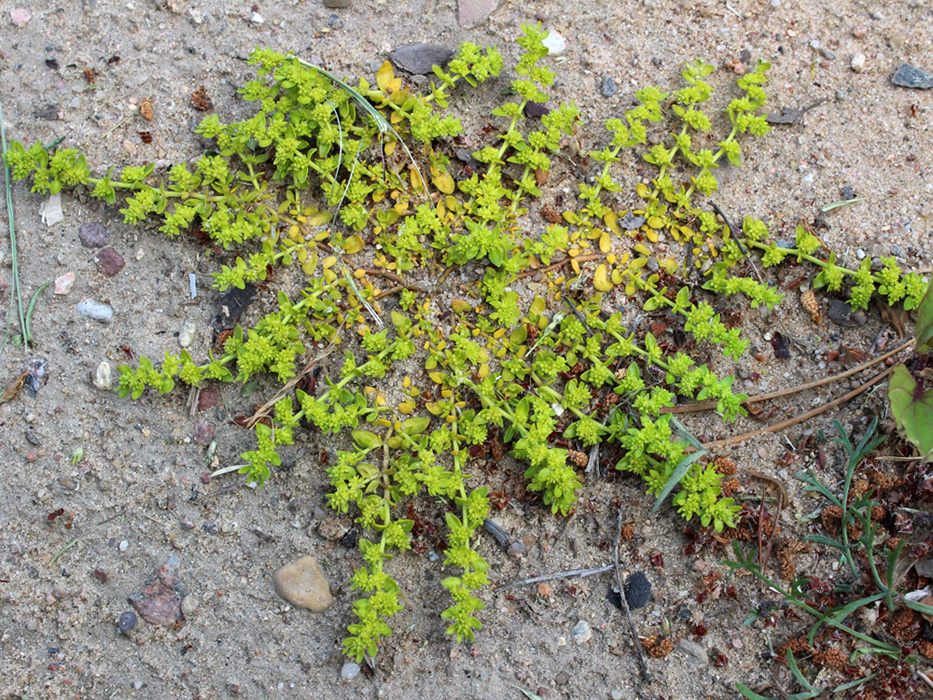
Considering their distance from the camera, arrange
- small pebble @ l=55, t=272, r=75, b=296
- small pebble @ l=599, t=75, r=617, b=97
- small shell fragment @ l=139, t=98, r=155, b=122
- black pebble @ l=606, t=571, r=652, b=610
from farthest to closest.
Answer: small pebble @ l=599, t=75, r=617, b=97 < small shell fragment @ l=139, t=98, r=155, b=122 < small pebble @ l=55, t=272, r=75, b=296 < black pebble @ l=606, t=571, r=652, b=610

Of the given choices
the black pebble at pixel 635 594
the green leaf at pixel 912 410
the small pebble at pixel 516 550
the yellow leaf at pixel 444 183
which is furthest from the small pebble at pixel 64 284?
the green leaf at pixel 912 410

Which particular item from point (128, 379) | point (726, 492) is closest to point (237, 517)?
point (128, 379)

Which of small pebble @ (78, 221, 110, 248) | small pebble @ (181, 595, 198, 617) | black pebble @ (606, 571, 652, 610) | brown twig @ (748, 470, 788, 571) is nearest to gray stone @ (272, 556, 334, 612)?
small pebble @ (181, 595, 198, 617)

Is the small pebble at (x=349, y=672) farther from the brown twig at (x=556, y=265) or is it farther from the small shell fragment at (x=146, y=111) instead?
the small shell fragment at (x=146, y=111)

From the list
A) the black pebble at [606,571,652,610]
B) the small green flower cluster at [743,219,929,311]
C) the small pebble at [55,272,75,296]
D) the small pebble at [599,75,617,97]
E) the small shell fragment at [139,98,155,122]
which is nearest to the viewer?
the black pebble at [606,571,652,610]

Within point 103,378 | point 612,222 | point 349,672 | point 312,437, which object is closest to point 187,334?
point 103,378

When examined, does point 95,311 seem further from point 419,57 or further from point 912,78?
point 912,78

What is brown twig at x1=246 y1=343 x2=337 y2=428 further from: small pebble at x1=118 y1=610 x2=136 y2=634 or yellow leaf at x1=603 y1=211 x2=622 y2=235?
yellow leaf at x1=603 y1=211 x2=622 y2=235
